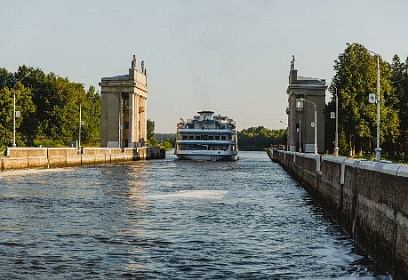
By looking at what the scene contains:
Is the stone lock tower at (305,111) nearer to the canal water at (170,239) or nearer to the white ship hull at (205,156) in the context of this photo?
the white ship hull at (205,156)

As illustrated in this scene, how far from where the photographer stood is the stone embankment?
64000 millimetres

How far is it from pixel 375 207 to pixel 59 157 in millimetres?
65749

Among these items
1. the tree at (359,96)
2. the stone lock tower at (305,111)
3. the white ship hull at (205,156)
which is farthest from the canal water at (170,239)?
the stone lock tower at (305,111)

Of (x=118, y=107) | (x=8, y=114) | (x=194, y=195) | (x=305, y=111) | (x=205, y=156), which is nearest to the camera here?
(x=194, y=195)

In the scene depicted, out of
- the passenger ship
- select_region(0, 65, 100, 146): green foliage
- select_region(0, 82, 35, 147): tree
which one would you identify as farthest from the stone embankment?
select_region(0, 65, 100, 146): green foliage

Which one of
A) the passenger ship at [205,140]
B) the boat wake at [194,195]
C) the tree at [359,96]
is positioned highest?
the tree at [359,96]

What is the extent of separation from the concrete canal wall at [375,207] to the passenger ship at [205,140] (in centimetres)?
8659

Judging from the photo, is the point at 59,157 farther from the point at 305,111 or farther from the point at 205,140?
the point at 305,111

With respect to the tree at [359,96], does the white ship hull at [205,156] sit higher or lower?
lower

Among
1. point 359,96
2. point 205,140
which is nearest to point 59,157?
point 205,140

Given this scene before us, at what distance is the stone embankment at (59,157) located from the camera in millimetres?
64000

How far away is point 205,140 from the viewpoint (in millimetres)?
118062

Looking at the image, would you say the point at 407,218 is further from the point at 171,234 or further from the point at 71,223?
the point at 71,223

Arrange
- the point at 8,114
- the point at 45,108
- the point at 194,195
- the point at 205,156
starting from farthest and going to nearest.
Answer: the point at 45,108 → the point at 8,114 → the point at 205,156 → the point at 194,195
